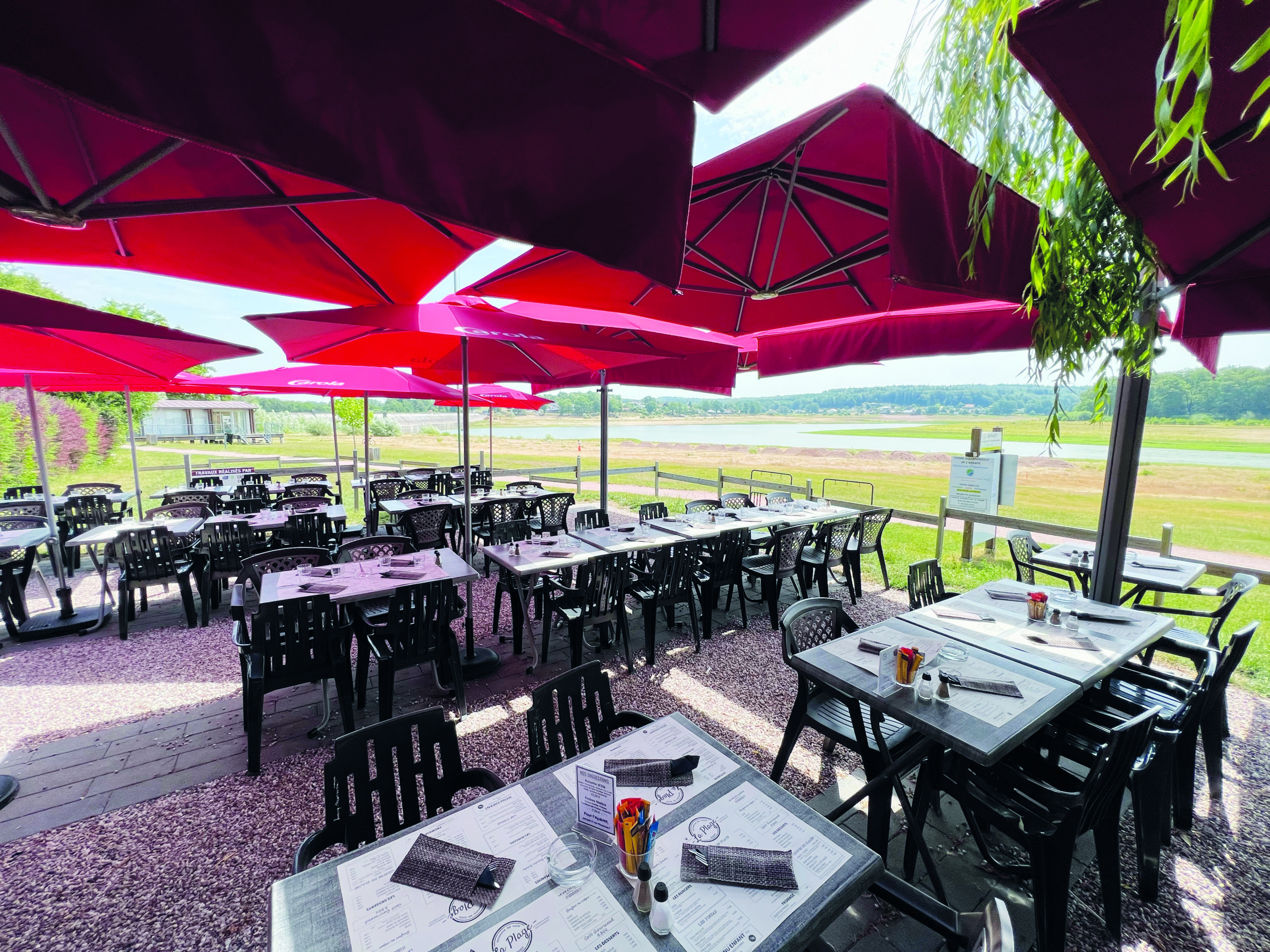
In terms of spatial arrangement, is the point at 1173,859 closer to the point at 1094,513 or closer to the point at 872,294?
the point at 872,294

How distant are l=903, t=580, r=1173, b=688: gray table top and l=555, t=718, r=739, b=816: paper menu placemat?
6.45 ft

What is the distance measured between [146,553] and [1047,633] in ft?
25.4

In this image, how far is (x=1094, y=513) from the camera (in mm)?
19531

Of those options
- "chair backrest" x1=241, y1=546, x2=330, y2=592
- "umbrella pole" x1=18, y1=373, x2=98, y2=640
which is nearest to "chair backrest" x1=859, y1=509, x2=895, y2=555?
"chair backrest" x1=241, y1=546, x2=330, y2=592

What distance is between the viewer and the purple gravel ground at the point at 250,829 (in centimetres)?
221

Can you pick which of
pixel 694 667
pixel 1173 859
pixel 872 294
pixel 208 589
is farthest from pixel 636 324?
pixel 208 589

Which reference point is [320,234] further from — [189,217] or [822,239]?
[822,239]

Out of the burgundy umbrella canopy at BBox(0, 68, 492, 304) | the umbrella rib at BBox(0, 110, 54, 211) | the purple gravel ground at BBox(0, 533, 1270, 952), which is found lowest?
the purple gravel ground at BBox(0, 533, 1270, 952)

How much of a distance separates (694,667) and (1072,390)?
345 centimetres

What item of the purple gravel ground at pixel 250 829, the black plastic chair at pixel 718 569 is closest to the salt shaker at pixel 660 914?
the purple gravel ground at pixel 250 829

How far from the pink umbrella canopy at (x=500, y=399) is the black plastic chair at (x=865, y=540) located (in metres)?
6.52

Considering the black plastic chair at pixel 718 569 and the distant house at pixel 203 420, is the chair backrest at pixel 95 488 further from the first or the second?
the distant house at pixel 203 420

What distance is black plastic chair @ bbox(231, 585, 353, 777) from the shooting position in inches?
122

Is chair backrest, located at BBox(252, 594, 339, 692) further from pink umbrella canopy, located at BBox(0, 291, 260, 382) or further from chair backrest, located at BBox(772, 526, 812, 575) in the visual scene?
chair backrest, located at BBox(772, 526, 812, 575)
